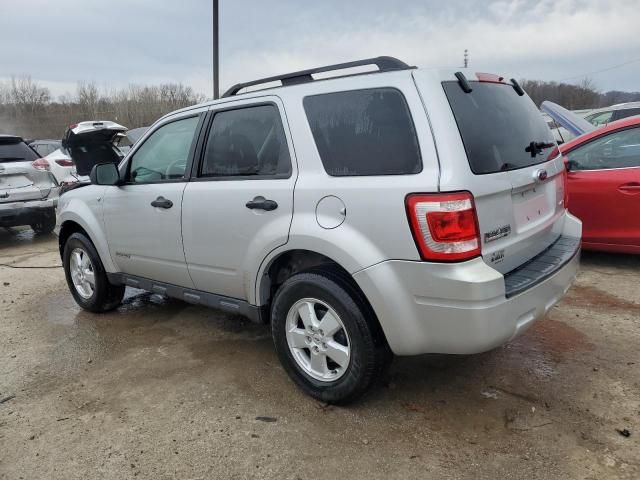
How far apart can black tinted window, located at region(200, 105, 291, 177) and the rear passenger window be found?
0.26 m

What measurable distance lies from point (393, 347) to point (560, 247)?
1.35 metres

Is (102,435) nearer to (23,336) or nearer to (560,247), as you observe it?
(23,336)

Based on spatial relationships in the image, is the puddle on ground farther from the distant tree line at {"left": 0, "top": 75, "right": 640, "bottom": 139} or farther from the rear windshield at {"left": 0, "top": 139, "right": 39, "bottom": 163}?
the distant tree line at {"left": 0, "top": 75, "right": 640, "bottom": 139}

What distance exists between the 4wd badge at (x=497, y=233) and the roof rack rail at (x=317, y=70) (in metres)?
0.96

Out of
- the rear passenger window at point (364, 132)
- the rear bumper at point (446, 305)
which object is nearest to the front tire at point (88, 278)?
the rear passenger window at point (364, 132)

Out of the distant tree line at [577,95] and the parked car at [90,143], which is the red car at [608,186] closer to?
the parked car at [90,143]

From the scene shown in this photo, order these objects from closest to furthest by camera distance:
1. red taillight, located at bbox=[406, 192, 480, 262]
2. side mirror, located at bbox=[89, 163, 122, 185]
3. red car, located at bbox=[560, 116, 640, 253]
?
red taillight, located at bbox=[406, 192, 480, 262] < side mirror, located at bbox=[89, 163, 122, 185] < red car, located at bbox=[560, 116, 640, 253]

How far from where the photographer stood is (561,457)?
245 centimetres

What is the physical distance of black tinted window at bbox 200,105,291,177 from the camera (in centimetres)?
308

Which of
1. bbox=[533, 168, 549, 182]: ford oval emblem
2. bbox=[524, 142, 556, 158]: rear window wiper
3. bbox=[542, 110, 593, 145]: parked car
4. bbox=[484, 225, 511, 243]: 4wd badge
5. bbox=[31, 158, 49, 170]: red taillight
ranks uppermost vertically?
bbox=[542, 110, 593, 145]: parked car

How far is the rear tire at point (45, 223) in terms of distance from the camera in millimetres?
8211

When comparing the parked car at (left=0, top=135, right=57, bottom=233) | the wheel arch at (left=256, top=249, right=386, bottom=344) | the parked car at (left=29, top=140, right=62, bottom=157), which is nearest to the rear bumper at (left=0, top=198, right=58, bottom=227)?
the parked car at (left=0, top=135, right=57, bottom=233)

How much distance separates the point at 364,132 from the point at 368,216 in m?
0.47

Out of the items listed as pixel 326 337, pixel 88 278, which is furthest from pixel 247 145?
pixel 88 278
